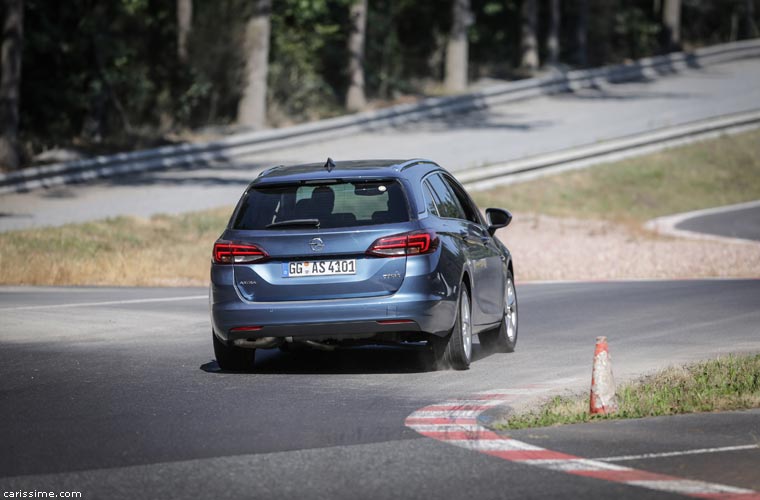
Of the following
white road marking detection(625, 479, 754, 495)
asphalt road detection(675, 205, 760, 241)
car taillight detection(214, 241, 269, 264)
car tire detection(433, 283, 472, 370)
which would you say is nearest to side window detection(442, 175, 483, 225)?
car tire detection(433, 283, 472, 370)

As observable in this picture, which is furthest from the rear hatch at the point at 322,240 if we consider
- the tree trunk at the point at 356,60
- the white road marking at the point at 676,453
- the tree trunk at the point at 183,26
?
the tree trunk at the point at 356,60

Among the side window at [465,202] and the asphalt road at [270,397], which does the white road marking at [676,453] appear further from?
the side window at [465,202]

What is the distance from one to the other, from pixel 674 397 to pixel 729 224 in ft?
59.2

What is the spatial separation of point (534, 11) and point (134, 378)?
4350 cm

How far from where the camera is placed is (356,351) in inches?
511

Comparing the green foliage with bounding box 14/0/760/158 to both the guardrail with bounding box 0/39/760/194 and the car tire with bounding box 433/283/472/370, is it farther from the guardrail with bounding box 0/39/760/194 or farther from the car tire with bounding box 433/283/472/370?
the car tire with bounding box 433/283/472/370

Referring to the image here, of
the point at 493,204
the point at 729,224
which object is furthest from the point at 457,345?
the point at 729,224

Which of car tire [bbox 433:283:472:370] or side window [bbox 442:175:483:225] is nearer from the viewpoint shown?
car tire [bbox 433:283:472:370]

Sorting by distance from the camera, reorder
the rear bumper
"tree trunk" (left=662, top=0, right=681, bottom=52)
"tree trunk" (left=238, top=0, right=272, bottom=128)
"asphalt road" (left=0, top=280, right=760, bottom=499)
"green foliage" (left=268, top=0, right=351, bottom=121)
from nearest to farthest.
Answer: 1. "asphalt road" (left=0, top=280, right=760, bottom=499)
2. the rear bumper
3. "tree trunk" (left=238, top=0, right=272, bottom=128)
4. "green foliage" (left=268, top=0, right=351, bottom=121)
5. "tree trunk" (left=662, top=0, right=681, bottom=52)

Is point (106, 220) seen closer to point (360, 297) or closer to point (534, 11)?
point (360, 297)

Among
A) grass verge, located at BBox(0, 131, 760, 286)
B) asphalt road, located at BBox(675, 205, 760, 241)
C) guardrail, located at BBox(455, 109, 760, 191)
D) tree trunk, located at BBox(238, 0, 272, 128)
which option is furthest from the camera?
tree trunk, located at BBox(238, 0, 272, 128)

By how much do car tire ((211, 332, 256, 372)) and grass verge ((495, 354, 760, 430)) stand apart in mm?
2895

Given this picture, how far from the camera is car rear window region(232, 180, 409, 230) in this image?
10891mm

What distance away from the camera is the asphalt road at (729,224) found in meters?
25.7
